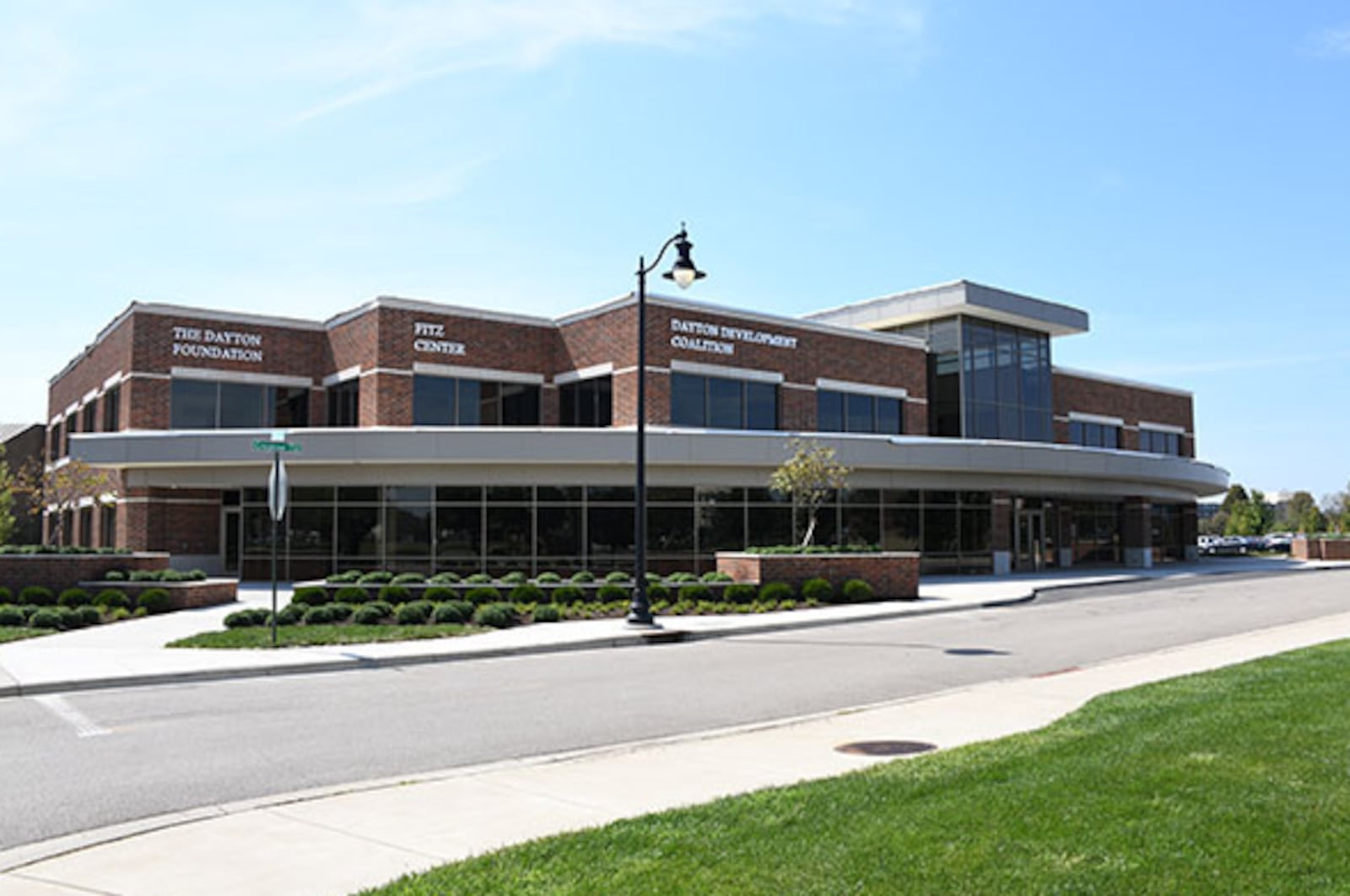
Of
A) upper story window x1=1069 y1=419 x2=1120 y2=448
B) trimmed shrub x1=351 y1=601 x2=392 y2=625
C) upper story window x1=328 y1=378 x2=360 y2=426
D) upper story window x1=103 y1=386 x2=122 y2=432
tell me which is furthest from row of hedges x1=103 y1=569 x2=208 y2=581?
upper story window x1=1069 y1=419 x2=1120 y2=448

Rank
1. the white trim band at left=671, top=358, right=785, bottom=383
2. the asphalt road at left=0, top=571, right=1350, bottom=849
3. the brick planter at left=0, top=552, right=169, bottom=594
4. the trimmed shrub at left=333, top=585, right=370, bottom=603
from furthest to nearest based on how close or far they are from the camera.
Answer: the white trim band at left=671, top=358, right=785, bottom=383 < the brick planter at left=0, top=552, right=169, bottom=594 < the trimmed shrub at left=333, top=585, right=370, bottom=603 < the asphalt road at left=0, top=571, right=1350, bottom=849

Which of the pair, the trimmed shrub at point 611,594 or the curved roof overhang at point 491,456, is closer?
the trimmed shrub at point 611,594

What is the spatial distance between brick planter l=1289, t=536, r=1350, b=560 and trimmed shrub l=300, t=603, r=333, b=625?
1997 inches

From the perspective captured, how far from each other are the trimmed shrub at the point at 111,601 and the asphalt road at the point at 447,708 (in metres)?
10.2

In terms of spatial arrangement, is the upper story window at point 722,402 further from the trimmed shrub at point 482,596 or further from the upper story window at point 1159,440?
the upper story window at point 1159,440

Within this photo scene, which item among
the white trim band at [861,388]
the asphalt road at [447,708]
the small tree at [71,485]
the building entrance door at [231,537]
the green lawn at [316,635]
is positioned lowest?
the asphalt road at [447,708]

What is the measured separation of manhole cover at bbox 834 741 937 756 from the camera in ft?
30.0

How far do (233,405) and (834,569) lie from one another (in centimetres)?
2062

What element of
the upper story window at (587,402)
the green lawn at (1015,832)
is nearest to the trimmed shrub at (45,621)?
the upper story window at (587,402)

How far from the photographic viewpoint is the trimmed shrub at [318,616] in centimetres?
2042

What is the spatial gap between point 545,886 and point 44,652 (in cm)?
1420

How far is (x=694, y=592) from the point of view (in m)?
24.4

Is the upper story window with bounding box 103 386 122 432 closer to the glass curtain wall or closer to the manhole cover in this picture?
the glass curtain wall

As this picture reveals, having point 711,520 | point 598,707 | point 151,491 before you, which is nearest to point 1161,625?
point 598,707
